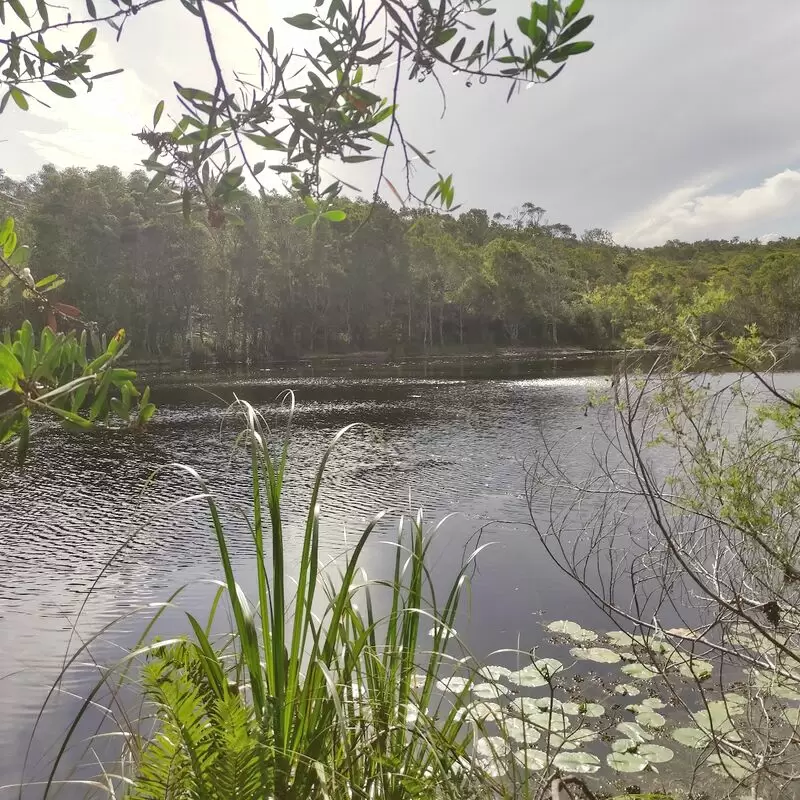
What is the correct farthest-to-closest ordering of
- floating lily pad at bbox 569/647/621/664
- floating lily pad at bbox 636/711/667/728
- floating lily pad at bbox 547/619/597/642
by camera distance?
floating lily pad at bbox 547/619/597/642, floating lily pad at bbox 569/647/621/664, floating lily pad at bbox 636/711/667/728

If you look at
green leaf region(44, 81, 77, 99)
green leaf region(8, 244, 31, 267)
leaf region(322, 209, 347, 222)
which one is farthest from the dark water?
green leaf region(44, 81, 77, 99)

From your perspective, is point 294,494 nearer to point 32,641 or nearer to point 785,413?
point 32,641

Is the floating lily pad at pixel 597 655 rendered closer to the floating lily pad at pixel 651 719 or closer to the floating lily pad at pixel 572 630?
the floating lily pad at pixel 572 630

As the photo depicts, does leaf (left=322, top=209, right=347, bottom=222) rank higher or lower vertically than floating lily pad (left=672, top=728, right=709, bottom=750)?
higher

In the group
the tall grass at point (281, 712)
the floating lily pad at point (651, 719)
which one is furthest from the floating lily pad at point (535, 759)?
the tall grass at point (281, 712)

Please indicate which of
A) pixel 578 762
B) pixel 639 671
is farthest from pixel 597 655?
pixel 578 762

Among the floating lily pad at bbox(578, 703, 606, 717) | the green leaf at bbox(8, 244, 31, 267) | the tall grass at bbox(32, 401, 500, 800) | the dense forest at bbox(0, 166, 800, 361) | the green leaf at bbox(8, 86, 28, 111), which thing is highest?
the dense forest at bbox(0, 166, 800, 361)

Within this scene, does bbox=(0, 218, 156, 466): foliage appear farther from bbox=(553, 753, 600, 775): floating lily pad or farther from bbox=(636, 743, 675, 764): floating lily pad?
bbox=(636, 743, 675, 764): floating lily pad

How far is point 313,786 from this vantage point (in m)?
1.49

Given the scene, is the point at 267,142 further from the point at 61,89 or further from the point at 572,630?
the point at 572,630

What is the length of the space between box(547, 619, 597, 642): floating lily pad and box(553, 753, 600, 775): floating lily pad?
61.4 inches

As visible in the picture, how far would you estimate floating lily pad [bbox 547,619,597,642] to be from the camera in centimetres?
527

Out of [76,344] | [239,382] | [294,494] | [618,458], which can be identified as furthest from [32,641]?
[239,382]

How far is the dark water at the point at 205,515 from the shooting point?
5332mm
